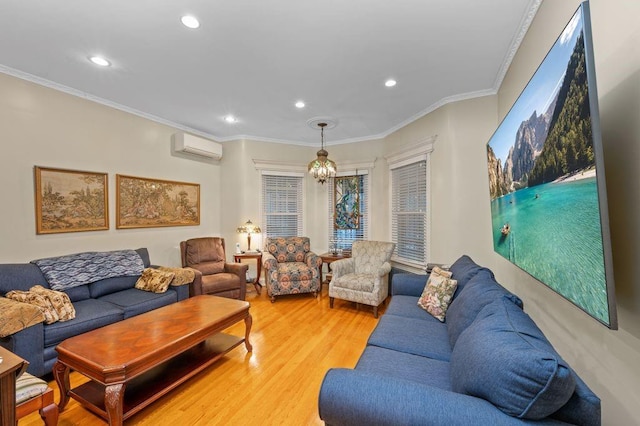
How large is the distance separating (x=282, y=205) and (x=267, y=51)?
10.5 ft

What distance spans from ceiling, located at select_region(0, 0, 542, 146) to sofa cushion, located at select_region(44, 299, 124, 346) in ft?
7.83

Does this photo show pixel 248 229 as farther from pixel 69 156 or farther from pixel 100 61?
pixel 100 61

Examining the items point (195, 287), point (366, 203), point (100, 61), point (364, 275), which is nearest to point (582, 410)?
point (364, 275)

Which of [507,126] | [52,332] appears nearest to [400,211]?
[507,126]

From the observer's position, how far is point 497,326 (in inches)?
47.3

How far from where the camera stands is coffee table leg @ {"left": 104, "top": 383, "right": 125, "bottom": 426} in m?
1.53

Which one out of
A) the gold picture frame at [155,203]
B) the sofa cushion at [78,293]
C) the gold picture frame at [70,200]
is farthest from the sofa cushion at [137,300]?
the gold picture frame at [155,203]

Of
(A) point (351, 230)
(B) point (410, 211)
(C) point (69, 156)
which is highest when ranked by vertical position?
(C) point (69, 156)

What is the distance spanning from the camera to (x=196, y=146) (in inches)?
170

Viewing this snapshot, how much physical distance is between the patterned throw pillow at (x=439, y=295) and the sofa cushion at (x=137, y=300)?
109 inches

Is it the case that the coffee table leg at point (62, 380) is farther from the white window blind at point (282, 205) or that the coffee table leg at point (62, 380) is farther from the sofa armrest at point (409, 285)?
the white window blind at point (282, 205)

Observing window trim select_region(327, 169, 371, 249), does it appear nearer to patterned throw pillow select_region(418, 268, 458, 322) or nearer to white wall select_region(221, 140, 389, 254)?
white wall select_region(221, 140, 389, 254)

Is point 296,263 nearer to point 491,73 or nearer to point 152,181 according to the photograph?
point 152,181

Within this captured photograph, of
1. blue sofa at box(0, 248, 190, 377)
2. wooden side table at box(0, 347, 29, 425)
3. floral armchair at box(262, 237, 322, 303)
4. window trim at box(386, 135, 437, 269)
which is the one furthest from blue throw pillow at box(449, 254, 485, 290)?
blue sofa at box(0, 248, 190, 377)
